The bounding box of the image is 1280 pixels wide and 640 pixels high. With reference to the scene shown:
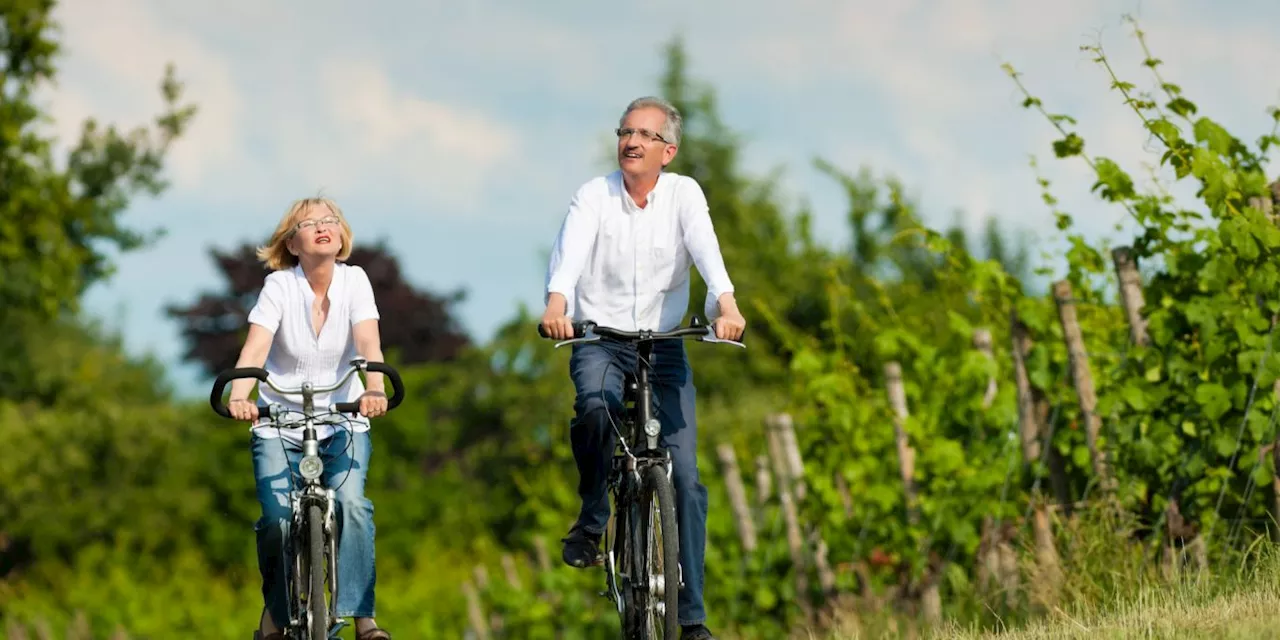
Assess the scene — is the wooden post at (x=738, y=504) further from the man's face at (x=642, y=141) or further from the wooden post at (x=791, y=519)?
the man's face at (x=642, y=141)

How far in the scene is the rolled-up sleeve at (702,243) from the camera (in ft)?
20.0

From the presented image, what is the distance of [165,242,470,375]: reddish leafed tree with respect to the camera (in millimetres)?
39438

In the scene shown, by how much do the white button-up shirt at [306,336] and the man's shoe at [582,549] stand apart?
925 millimetres

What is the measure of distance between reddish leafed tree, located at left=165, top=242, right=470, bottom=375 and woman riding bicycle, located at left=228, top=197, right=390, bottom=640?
31370mm

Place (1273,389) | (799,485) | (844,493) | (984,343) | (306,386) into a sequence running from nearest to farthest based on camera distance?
1. (306,386)
2. (1273,389)
3. (984,343)
4. (844,493)
5. (799,485)

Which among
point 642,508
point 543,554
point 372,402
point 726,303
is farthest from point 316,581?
point 543,554

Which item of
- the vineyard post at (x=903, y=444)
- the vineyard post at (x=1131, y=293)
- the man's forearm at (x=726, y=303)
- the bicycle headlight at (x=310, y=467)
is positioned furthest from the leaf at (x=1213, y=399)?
the bicycle headlight at (x=310, y=467)

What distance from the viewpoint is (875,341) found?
973 cm

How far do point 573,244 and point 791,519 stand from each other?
513 cm

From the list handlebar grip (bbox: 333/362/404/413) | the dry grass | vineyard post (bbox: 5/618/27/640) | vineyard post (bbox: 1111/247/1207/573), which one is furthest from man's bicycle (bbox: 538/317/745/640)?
vineyard post (bbox: 5/618/27/640)

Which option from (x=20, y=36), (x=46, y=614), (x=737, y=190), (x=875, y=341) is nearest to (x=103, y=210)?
Result: (x=20, y=36)

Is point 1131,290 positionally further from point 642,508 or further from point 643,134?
point 642,508

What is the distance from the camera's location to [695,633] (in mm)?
6070

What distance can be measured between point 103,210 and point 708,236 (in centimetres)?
1340
